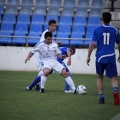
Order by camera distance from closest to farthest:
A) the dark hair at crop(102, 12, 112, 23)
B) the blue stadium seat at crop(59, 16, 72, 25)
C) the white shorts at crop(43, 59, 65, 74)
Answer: the dark hair at crop(102, 12, 112, 23) < the white shorts at crop(43, 59, 65, 74) < the blue stadium seat at crop(59, 16, 72, 25)

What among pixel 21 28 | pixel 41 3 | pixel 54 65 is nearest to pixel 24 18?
pixel 21 28

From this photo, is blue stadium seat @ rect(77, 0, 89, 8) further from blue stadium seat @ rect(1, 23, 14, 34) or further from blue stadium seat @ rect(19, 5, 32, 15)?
blue stadium seat @ rect(1, 23, 14, 34)

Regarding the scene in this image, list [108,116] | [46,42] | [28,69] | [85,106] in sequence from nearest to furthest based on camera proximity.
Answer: [108,116] < [85,106] < [46,42] < [28,69]

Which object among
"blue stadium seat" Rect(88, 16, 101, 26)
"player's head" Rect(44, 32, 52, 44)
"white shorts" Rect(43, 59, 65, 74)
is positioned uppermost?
"blue stadium seat" Rect(88, 16, 101, 26)

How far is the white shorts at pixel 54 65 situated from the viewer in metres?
15.4

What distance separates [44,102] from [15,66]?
42.3 feet

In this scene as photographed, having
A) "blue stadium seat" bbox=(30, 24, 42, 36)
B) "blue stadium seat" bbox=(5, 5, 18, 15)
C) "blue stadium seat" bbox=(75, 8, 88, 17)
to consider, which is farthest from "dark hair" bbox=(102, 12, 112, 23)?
"blue stadium seat" bbox=(5, 5, 18, 15)

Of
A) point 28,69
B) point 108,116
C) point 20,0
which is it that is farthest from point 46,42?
point 20,0

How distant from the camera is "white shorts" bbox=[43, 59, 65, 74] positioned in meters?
15.4

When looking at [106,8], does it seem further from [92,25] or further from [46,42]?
[46,42]

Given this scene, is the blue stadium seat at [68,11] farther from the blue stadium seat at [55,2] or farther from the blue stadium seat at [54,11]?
the blue stadium seat at [55,2]

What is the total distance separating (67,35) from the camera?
2880cm

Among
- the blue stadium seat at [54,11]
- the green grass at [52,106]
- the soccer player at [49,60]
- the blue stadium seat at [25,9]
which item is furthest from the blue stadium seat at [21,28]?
the soccer player at [49,60]

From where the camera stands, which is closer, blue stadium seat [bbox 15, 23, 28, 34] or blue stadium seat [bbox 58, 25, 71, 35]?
blue stadium seat [bbox 58, 25, 71, 35]
